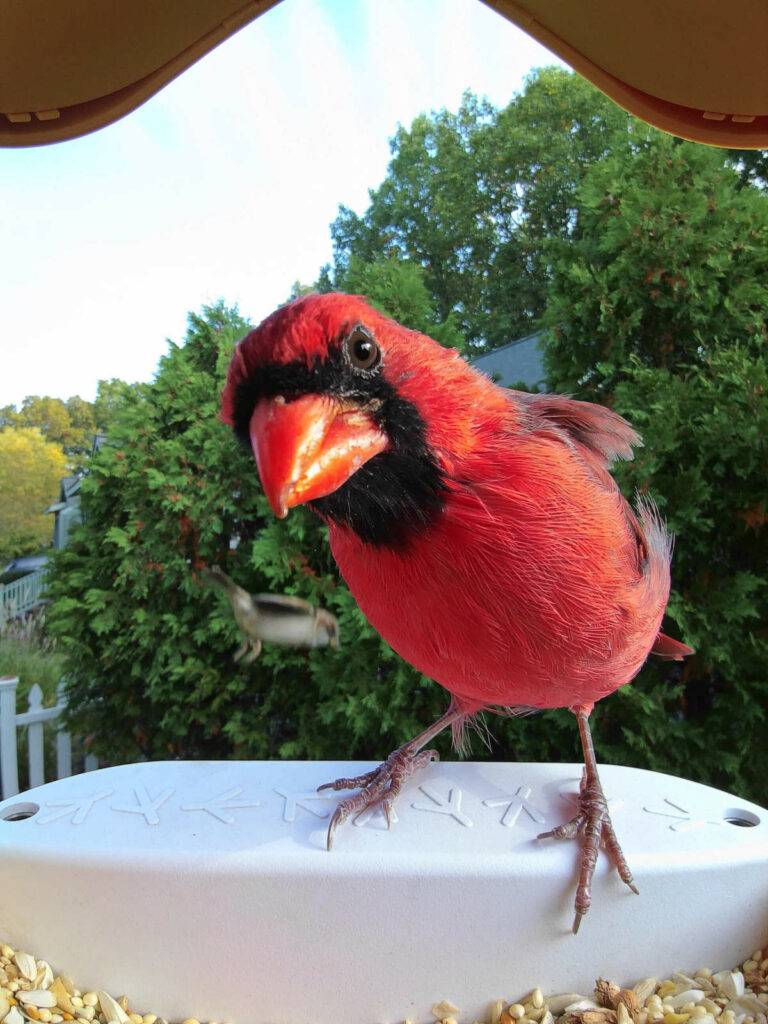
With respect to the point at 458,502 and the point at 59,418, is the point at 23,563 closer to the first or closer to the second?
the point at 59,418

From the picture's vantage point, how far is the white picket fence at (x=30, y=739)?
292 cm

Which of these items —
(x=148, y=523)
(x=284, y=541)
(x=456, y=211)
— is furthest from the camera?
(x=456, y=211)

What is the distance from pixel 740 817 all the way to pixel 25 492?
723 centimetres

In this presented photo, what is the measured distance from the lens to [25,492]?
7.09 metres

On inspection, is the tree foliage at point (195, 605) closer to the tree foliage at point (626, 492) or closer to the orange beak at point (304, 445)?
the tree foliage at point (626, 492)

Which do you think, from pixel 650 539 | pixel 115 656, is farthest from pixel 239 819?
pixel 115 656

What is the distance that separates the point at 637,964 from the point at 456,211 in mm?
11325

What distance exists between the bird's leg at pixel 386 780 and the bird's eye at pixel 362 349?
2.74ft

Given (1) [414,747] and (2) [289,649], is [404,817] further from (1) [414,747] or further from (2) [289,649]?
(2) [289,649]

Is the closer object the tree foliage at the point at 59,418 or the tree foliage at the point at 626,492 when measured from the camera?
the tree foliage at the point at 626,492

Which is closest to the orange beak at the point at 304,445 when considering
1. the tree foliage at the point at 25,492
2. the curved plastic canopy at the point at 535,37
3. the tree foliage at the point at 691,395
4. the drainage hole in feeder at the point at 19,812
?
the curved plastic canopy at the point at 535,37

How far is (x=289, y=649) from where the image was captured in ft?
7.55

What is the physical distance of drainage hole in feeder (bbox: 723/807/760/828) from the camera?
49.5 inches

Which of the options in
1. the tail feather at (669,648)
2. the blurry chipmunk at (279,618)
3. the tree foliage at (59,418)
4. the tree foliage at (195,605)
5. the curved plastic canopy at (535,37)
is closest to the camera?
the curved plastic canopy at (535,37)
